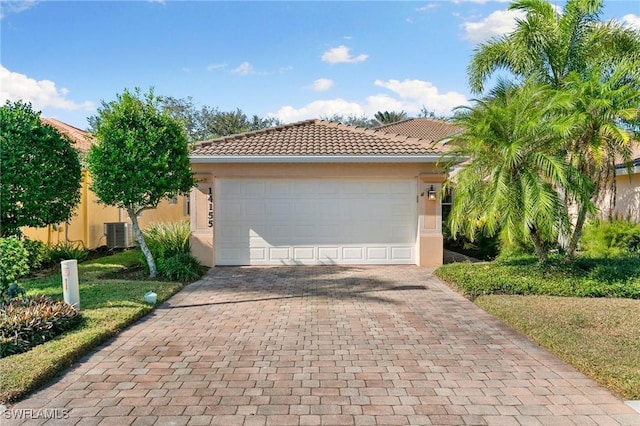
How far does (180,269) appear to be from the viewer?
31.1ft

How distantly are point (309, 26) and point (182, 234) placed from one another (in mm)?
6955

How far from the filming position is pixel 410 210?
11.8 m

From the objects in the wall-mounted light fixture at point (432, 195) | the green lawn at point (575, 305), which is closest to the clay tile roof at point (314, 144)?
the wall-mounted light fixture at point (432, 195)

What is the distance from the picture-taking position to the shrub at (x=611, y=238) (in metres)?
10.9

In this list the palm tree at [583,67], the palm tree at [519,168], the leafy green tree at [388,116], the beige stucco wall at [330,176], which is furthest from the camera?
the leafy green tree at [388,116]

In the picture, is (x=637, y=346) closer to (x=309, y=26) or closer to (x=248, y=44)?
(x=309, y=26)

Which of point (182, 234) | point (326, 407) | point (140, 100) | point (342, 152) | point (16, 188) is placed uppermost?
point (140, 100)

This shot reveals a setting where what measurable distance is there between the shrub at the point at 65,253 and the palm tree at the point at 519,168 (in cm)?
1048

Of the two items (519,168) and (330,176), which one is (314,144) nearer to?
(330,176)

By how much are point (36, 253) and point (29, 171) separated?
2.44 meters

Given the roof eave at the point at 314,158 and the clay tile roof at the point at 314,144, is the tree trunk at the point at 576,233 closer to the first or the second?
the roof eave at the point at 314,158

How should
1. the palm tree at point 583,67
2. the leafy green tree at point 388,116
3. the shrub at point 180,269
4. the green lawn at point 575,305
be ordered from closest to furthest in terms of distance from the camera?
1. the green lawn at point 575,305
2. the palm tree at point 583,67
3. the shrub at point 180,269
4. the leafy green tree at point 388,116

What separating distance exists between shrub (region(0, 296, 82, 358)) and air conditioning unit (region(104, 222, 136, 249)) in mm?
9038

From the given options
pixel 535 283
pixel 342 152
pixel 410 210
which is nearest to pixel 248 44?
pixel 342 152
